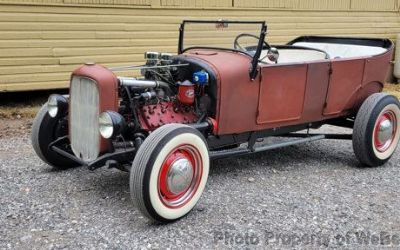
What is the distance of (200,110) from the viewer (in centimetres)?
448

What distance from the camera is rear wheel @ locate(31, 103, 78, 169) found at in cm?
455

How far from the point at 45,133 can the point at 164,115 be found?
3.75 ft

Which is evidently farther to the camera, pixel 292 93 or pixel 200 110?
pixel 292 93

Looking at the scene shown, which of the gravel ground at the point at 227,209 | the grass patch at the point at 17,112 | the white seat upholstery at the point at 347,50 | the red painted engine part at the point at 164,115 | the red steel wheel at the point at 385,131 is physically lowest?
the gravel ground at the point at 227,209

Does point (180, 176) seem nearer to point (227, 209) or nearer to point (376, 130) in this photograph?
point (227, 209)

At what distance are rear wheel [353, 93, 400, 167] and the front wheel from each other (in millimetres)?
1930

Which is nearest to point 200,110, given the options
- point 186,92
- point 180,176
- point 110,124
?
point 186,92

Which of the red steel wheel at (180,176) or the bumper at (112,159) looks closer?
the red steel wheel at (180,176)

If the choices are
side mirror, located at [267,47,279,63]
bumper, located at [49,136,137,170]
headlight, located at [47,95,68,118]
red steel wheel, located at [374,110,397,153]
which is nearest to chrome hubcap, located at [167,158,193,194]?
bumper, located at [49,136,137,170]

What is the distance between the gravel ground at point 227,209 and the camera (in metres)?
3.46

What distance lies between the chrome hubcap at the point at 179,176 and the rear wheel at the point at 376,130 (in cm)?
Result: 209

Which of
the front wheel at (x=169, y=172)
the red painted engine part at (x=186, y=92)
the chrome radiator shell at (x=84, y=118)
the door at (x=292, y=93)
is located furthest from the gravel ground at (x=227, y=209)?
the red painted engine part at (x=186, y=92)

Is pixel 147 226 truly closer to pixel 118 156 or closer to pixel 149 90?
pixel 118 156

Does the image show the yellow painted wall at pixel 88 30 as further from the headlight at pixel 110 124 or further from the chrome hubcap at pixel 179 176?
the chrome hubcap at pixel 179 176
